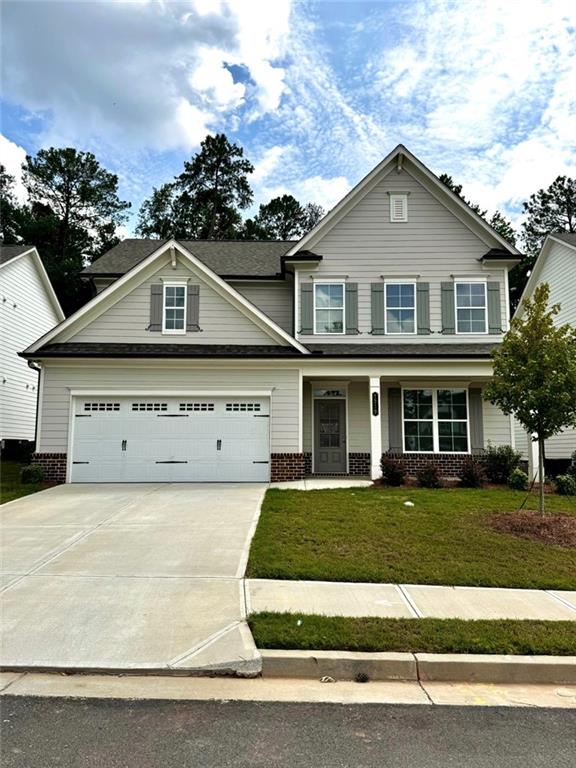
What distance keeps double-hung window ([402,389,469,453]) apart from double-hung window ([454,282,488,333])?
6.50 feet

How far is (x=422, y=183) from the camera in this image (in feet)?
55.7

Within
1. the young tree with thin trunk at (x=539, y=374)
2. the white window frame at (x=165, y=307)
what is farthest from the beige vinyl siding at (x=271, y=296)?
the young tree with thin trunk at (x=539, y=374)

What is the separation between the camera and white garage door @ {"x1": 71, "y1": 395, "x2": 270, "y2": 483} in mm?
14188

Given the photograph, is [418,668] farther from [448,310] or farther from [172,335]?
[448,310]

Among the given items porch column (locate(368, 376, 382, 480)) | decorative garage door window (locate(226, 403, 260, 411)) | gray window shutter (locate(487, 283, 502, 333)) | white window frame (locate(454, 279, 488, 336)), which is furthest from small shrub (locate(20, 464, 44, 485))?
gray window shutter (locate(487, 283, 502, 333))

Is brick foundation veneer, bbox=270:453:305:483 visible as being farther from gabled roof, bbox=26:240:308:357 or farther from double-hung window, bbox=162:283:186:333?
double-hung window, bbox=162:283:186:333

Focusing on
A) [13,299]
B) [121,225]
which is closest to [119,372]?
[13,299]

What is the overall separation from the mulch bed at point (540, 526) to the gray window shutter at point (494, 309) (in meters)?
7.80

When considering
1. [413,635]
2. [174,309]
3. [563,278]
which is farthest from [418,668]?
[563,278]

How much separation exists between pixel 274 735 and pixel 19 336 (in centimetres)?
2186

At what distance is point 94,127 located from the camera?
48.8 ft

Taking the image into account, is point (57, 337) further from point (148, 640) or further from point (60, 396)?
point (148, 640)

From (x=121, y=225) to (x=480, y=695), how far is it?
125 ft

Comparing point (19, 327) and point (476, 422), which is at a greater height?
point (19, 327)
